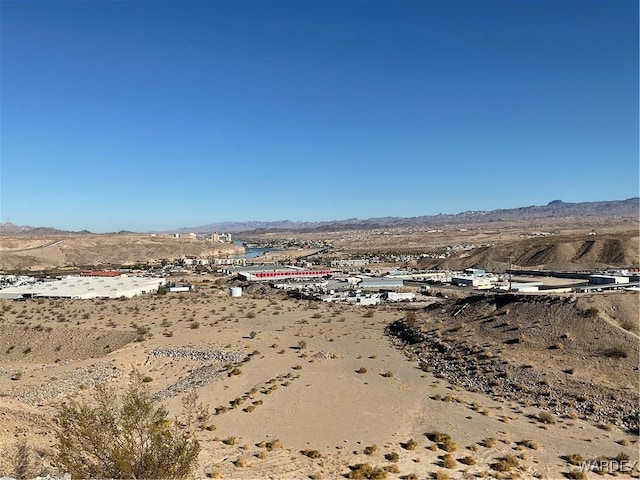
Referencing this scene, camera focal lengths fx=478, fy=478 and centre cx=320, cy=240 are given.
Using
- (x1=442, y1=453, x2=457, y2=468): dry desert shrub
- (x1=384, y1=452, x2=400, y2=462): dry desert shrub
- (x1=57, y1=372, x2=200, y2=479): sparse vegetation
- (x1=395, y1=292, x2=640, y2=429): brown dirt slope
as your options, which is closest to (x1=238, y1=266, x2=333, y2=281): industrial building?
(x1=395, y1=292, x2=640, y2=429): brown dirt slope

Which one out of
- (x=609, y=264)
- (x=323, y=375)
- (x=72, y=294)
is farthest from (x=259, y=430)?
(x=609, y=264)

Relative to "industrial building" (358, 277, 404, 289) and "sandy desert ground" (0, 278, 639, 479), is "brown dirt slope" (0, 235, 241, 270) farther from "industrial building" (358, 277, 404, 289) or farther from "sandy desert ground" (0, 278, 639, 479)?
"sandy desert ground" (0, 278, 639, 479)

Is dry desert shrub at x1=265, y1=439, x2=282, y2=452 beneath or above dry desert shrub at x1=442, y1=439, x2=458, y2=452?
above

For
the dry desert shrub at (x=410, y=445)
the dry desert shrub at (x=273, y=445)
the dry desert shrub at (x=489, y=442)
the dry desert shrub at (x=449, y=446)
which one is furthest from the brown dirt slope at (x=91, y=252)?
the dry desert shrub at (x=489, y=442)

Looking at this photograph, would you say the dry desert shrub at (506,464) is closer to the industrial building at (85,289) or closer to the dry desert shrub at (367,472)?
the dry desert shrub at (367,472)

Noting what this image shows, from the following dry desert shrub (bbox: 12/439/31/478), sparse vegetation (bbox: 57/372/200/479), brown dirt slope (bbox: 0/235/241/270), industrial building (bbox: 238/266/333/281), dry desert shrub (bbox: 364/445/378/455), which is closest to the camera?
sparse vegetation (bbox: 57/372/200/479)

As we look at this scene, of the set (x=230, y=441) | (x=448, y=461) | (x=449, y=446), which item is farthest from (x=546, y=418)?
(x=230, y=441)

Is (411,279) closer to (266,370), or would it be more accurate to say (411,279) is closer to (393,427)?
(266,370)
